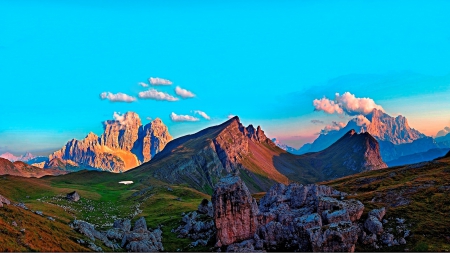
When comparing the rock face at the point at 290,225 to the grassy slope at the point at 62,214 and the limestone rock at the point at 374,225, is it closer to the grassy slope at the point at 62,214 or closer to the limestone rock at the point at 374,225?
the limestone rock at the point at 374,225

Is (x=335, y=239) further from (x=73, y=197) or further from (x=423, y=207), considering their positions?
(x=73, y=197)

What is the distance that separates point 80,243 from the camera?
5738 cm

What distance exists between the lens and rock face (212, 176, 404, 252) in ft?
196

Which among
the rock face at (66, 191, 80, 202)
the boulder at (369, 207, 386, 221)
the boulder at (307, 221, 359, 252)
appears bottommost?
the boulder at (307, 221, 359, 252)

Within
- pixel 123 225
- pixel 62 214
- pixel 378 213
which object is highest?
pixel 62 214

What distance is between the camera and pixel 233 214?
71.9m

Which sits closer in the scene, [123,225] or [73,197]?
[123,225]

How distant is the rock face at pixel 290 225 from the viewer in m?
59.7

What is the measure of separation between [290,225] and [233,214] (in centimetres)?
1266

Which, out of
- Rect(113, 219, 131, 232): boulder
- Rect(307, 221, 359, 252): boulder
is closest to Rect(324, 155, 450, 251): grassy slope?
Rect(307, 221, 359, 252): boulder

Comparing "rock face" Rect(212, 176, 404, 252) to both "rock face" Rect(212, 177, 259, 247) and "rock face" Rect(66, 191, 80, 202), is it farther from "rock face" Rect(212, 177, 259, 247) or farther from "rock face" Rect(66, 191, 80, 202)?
"rock face" Rect(66, 191, 80, 202)

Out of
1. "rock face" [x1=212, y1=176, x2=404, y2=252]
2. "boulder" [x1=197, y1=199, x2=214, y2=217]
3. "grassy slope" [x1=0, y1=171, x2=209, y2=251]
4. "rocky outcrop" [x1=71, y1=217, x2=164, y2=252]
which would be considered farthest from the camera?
"boulder" [x1=197, y1=199, x2=214, y2=217]

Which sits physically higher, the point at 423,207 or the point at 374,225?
the point at 423,207

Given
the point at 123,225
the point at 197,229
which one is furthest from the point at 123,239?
the point at 197,229
